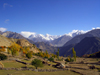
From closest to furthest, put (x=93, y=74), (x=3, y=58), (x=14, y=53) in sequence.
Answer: (x=93, y=74) → (x=3, y=58) → (x=14, y=53)

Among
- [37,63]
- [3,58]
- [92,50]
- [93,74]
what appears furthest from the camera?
[92,50]

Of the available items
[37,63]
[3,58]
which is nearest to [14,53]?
[3,58]

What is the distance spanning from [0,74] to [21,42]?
140451 millimetres

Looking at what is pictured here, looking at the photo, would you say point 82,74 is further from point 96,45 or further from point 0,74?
point 96,45

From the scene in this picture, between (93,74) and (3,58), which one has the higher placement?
(3,58)

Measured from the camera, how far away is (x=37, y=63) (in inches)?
1219

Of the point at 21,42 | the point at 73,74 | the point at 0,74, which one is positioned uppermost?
the point at 21,42

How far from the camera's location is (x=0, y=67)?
26.6 m

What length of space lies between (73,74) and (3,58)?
3294 cm

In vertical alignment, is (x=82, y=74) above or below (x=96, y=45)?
below

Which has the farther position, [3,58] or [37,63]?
[3,58]

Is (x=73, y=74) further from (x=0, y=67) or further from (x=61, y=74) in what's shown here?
(x=0, y=67)

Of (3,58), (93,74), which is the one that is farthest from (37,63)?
(3,58)

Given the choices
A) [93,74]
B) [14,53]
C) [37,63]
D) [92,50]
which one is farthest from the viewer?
[92,50]
